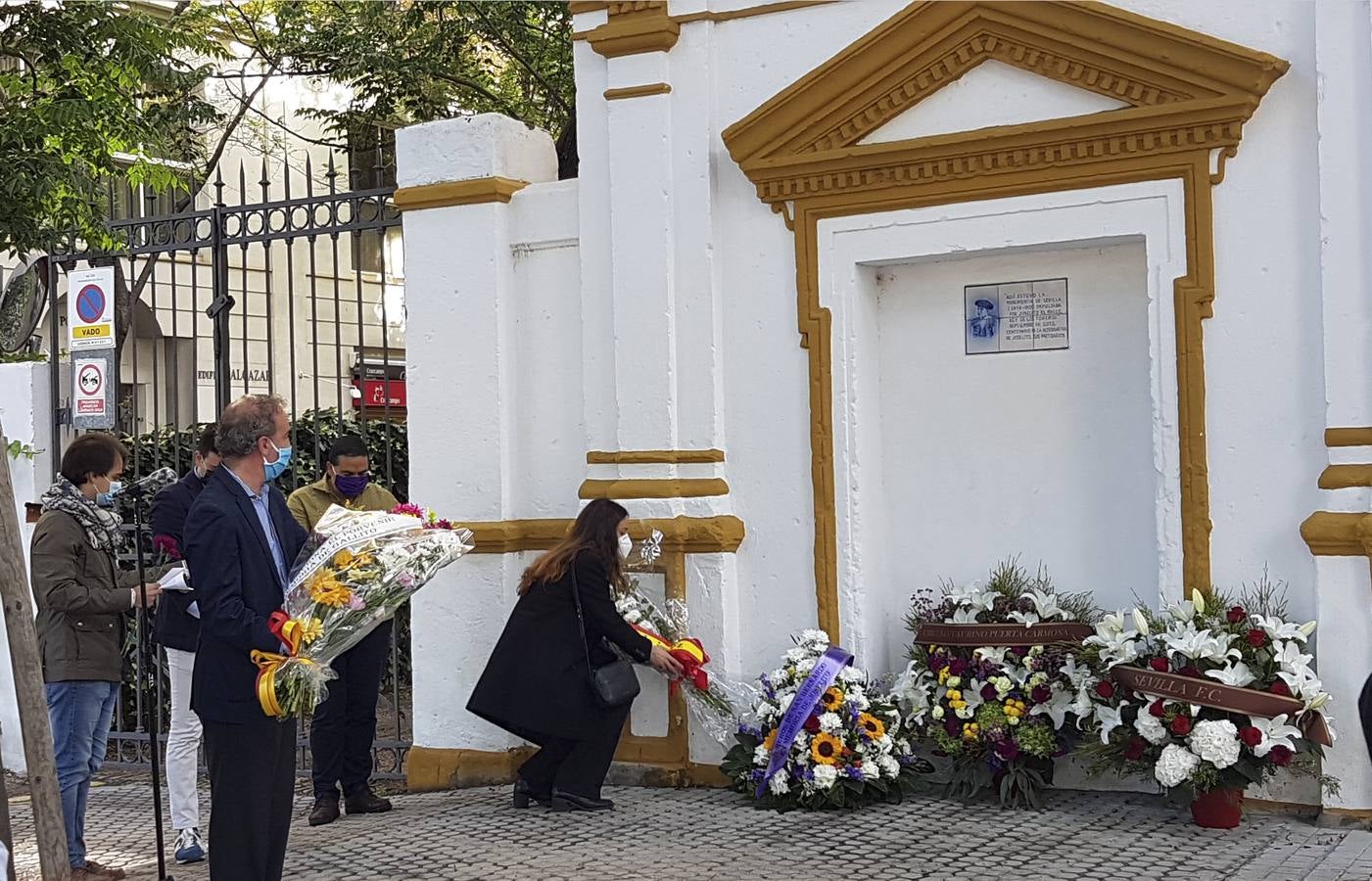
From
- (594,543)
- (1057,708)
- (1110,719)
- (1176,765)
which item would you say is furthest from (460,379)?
(1176,765)

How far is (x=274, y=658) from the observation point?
16.5 feet

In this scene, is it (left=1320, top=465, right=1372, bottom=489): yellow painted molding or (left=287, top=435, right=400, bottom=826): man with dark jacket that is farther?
(left=287, top=435, right=400, bottom=826): man with dark jacket

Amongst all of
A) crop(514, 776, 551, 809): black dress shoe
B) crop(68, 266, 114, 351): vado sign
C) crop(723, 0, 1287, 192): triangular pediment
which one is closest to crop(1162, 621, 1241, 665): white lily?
crop(723, 0, 1287, 192): triangular pediment

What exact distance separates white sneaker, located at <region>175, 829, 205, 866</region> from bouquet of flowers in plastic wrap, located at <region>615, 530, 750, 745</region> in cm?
220

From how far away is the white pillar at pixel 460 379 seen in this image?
26.8 feet

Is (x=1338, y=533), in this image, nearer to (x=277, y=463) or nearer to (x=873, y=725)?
(x=873, y=725)

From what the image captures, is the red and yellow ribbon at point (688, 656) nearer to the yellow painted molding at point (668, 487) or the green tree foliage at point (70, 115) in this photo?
the yellow painted molding at point (668, 487)

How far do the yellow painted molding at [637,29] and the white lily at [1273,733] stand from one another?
4.30 meters

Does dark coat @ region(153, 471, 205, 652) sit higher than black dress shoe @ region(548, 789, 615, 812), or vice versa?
dark coat @ region(153, 471, 205, 652)

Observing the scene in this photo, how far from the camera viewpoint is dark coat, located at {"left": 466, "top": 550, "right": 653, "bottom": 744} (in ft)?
23.2

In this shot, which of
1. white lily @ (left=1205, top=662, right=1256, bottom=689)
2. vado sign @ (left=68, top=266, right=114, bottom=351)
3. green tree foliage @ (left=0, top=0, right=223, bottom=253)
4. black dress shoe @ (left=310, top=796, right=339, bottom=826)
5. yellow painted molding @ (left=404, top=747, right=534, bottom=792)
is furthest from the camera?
vado sign @ (left=68, top=266, right=114, bottom=351)

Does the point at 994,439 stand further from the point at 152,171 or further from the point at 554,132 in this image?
the point at 554,132

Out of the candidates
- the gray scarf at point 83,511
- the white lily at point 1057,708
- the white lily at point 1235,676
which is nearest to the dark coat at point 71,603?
the gray scarf at point 83,511

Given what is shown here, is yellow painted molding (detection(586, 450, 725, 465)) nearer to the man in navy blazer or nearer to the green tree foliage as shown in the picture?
the man in navy blazer
